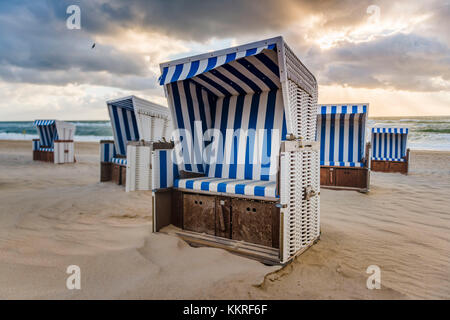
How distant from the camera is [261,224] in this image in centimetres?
272

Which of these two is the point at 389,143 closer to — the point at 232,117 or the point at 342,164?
the point at 342,164

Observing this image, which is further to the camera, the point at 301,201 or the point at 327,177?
the point at 327,177

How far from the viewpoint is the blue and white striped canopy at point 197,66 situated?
246 centimetres

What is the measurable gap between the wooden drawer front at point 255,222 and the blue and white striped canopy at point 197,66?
1385 millimetres

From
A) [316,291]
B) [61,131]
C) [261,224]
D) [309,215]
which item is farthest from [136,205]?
[61,131]

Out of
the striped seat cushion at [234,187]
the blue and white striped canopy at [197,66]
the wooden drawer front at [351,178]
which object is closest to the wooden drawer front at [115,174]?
the striped seat cushion at [234,187]

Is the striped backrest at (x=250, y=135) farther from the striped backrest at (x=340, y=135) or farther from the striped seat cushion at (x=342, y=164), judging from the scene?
the striped seat cushion at (x=342, y=164)

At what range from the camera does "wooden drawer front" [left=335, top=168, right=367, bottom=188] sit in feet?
20.6

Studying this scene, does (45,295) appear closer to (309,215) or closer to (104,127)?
(309,215)

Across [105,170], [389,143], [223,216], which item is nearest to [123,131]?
[105,170]

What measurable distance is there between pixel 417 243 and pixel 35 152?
12.9m

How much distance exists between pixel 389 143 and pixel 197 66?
9989 millimetres

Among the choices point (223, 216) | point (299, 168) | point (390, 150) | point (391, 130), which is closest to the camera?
point (299, 168)

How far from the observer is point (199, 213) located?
10.2 feet
